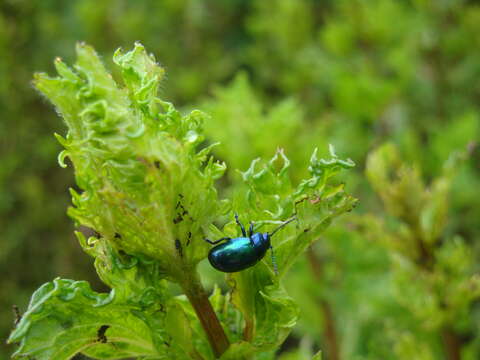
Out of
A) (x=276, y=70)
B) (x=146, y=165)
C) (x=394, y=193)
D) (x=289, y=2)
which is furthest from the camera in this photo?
(x=276, y=70)

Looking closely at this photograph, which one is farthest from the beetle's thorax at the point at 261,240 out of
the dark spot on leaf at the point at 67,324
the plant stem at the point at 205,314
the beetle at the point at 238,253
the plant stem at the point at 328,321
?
the plant stem at the point at 328,321

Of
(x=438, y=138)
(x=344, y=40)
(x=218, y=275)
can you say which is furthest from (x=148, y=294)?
(x=344, y=40)

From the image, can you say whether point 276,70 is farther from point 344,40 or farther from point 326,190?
point 326,190

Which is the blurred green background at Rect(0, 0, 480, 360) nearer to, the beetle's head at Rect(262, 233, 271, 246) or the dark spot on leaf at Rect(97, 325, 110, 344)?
the beetle's head at Rect(262, 233, 271, 246)

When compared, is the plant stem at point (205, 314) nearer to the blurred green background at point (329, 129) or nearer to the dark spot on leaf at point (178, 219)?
the dark spot on leaf at point (178, 219)

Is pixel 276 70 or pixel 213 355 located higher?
pixel 276 70

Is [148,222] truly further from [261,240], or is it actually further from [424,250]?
[424,250]

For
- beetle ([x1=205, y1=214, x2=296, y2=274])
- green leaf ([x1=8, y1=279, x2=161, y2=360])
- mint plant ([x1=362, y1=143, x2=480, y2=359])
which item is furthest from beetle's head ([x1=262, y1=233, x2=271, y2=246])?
mint plant ([x1=362, y1=143, x2=480, y2=359])

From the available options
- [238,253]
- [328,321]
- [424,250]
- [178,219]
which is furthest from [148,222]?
[328,321]
